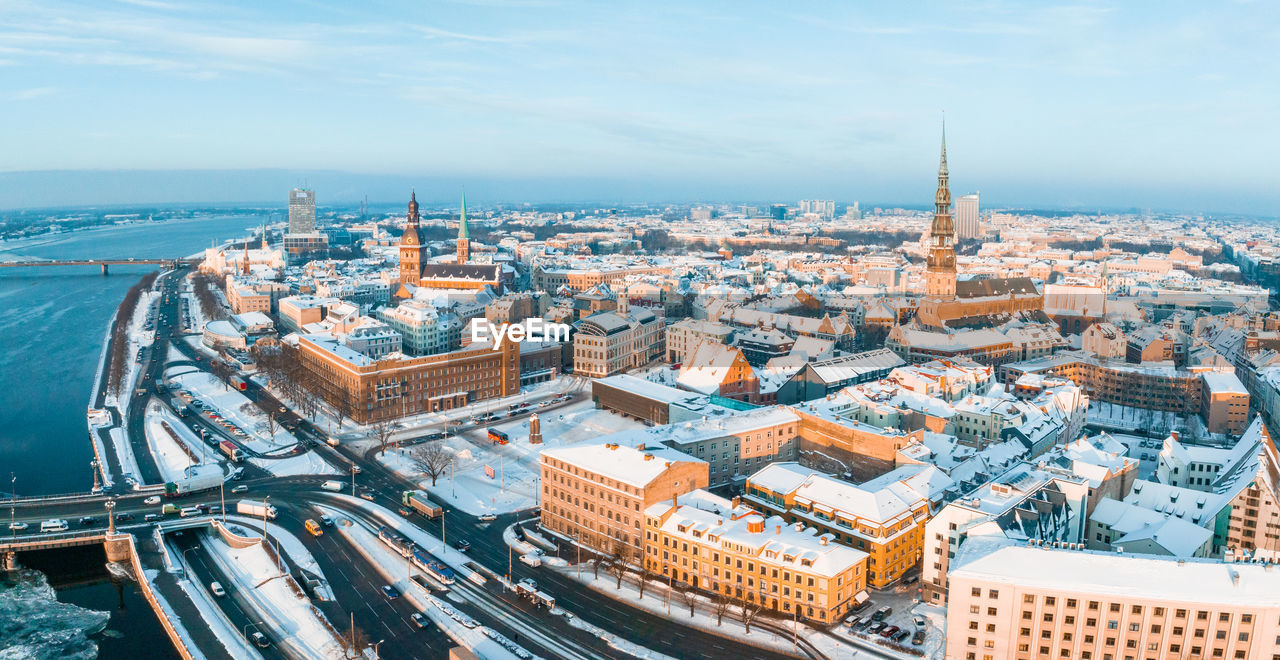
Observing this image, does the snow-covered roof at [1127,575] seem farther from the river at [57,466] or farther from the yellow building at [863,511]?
the river at [57,466]

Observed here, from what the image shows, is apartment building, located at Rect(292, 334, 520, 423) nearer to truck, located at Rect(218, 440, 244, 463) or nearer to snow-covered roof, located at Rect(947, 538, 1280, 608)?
truck, located at Rect(218, 440, 244, 463)

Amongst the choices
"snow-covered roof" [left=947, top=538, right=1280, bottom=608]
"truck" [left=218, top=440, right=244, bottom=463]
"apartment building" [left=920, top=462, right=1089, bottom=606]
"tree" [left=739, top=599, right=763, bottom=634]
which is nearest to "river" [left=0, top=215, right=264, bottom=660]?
"truck" [left=218, top=440, right=244, bottom=463]

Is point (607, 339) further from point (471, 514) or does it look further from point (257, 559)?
point (257, 559)

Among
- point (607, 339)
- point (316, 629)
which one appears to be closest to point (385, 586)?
point (316, 629)

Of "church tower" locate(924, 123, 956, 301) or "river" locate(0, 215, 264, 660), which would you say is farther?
"church tower" locate(924, 123, 956, 301)

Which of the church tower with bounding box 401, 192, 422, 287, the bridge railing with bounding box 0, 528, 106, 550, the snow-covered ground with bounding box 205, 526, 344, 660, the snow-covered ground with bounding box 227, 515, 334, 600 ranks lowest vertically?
the snow-covered ground with bounding box 205, 526, 344, 660

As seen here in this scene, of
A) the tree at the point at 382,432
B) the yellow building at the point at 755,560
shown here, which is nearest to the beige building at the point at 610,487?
the yellow building at the point at 755,560
